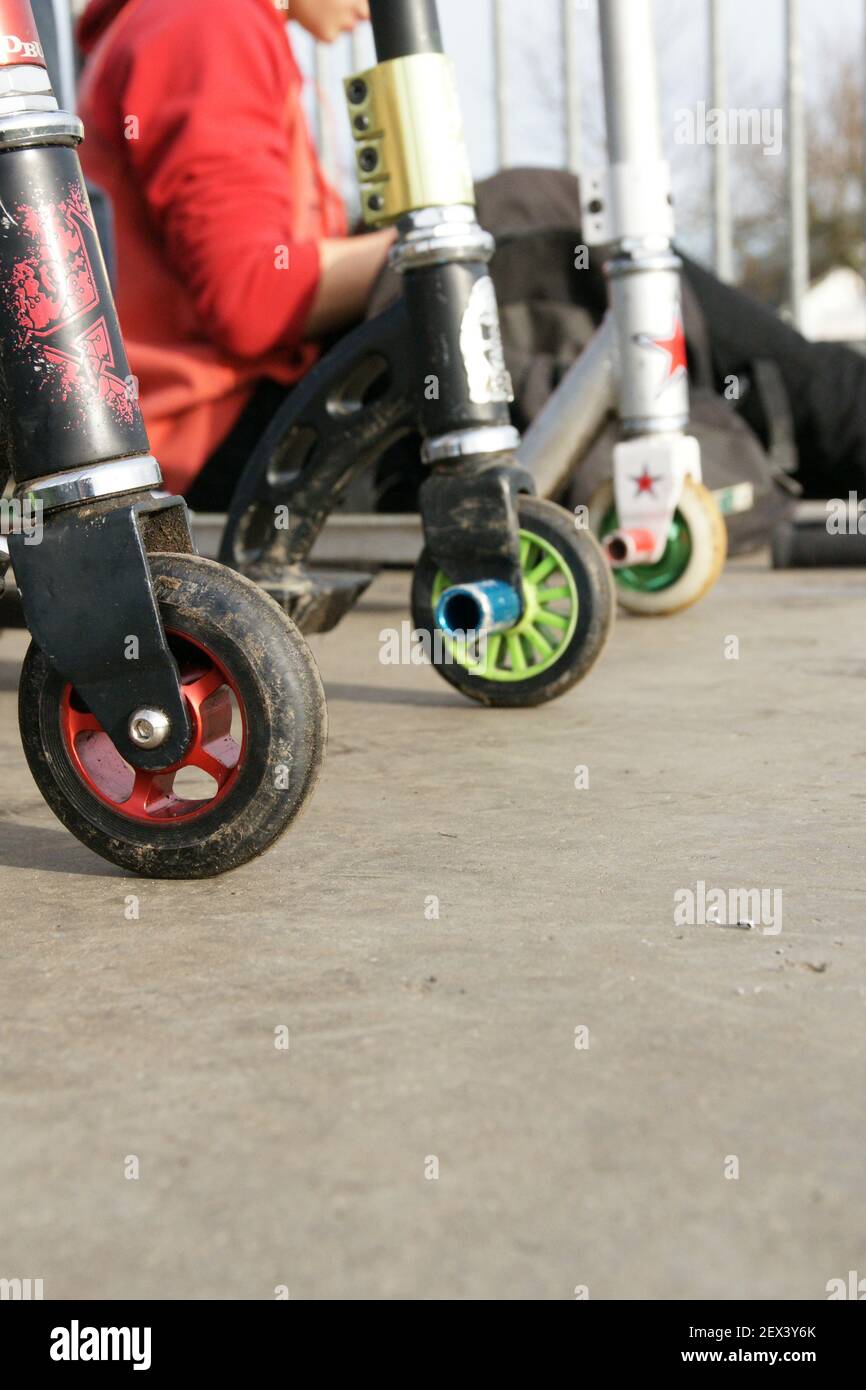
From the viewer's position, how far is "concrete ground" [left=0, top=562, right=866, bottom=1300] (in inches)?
38.3

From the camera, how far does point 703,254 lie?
1279 cm

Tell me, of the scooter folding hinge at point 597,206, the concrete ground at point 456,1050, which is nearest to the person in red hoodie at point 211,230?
the scooter folding hinge at point 597,206

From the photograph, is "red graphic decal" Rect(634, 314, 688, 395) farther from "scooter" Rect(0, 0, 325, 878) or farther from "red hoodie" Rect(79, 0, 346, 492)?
"scooter" Rect(0, 0, 325, 878)

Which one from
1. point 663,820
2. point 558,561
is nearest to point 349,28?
point 558,561

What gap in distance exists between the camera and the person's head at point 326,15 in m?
4.38

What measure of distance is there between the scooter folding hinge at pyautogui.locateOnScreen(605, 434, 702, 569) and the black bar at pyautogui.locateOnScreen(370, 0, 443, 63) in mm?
1113

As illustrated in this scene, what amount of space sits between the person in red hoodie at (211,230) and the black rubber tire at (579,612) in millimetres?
1551

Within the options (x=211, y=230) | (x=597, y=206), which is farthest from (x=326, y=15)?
(x=597, y=206)

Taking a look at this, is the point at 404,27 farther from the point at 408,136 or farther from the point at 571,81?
the point at 571,81

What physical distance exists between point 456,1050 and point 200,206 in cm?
314

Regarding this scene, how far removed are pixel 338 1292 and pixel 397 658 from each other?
2.49 metres

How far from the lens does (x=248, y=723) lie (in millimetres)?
1663

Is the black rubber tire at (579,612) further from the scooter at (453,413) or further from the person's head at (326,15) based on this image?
the person's head at (326,15)
